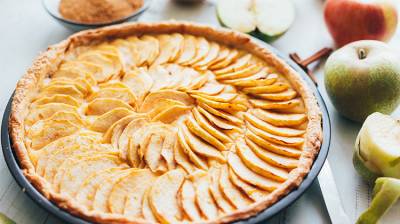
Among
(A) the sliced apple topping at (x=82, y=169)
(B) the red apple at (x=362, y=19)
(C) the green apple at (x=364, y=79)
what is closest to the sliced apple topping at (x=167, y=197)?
(A) the sliced apple topping at (x=82, y=169)

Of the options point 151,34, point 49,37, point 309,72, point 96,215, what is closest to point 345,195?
point 309,72

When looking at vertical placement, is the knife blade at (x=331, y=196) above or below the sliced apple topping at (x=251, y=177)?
below

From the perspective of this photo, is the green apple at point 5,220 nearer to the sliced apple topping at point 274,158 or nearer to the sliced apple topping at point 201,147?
the sliced apple topping at point 201,147

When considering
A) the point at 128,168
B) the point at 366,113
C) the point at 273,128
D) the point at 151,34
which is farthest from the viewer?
the point at 151,34

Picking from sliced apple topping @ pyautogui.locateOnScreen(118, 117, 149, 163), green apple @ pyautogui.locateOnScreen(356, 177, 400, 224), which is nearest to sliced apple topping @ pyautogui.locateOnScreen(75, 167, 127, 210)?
sliced apple topping @ pyautogui.locateOnScreen(118, 117, 149, 163)

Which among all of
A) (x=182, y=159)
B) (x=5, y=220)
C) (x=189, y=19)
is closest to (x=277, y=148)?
(x=182, y=159)

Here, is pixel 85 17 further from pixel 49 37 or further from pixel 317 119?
pixel 317 119
